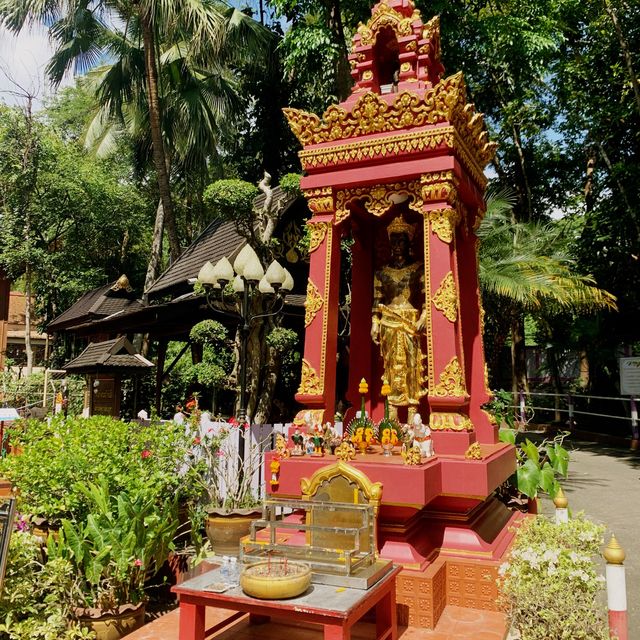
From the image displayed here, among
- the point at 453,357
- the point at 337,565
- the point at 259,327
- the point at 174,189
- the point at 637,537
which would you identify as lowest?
the point at 637,537

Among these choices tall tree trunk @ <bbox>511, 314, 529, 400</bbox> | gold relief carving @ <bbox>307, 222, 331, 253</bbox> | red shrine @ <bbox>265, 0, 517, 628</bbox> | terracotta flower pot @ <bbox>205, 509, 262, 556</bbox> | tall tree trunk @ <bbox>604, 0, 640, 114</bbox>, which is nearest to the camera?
red shrine @ <bbox>265, 0, 517, 628</bbox>

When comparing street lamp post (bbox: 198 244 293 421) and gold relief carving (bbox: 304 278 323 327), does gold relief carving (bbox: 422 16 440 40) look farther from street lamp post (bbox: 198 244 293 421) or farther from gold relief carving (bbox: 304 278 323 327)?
street lamp post (bbox: 198 244 293 421)

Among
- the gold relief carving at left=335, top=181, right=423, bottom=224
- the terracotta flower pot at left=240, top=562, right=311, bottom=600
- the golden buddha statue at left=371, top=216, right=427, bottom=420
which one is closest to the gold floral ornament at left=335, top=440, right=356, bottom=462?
the golden buddha statue at left=371, top=216, right=427, bottom=420

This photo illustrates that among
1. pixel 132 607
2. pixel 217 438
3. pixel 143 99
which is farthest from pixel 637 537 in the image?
pixel 143 99

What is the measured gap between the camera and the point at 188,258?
17188 mm

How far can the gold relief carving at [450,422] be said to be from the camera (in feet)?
18.7

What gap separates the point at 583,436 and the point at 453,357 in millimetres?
16773

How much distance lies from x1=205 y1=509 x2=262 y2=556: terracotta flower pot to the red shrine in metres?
1.18

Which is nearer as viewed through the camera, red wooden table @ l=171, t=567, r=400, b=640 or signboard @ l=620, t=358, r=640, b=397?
red wooden table @ l=171, t=567, r=400, b=640

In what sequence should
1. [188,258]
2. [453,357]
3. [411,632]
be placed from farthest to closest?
[188,258]
[453,357]
[411,632]

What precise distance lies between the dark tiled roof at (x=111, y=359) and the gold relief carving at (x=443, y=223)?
8.91 metres

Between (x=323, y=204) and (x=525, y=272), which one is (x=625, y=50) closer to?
(x=525, y=272)

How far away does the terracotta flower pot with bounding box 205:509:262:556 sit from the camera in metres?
6.42

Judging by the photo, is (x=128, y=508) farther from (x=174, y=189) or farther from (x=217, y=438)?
(x=174, y=189)
